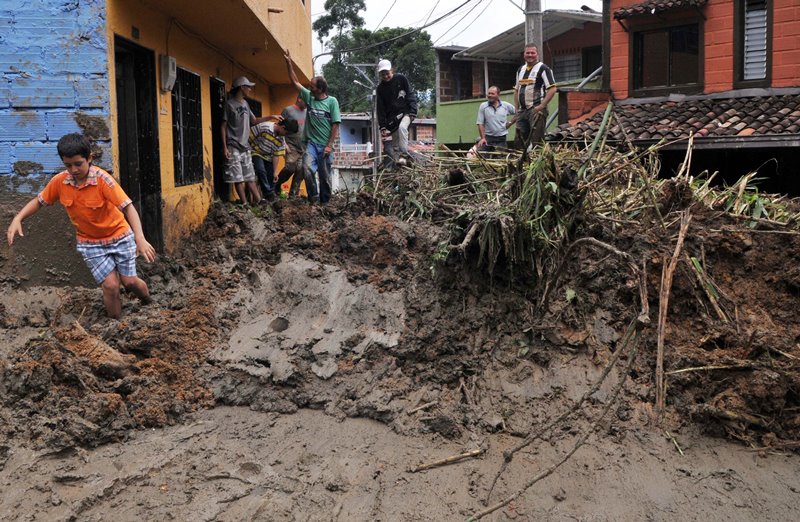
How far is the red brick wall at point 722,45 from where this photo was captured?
13.3 m

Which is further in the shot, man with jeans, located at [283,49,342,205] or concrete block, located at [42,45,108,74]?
man with jeans, located at [283,49,342,205]

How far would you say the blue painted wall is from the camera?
→ 5.98 m

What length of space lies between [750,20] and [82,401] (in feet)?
44.4

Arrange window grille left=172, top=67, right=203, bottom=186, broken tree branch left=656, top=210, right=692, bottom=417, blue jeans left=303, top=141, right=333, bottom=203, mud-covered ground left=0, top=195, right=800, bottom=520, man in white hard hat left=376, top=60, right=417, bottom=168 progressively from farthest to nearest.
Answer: man in white hard hat left=376, top=60, right=417, bottom=168
blue jeans left=303, top=141, right=333, bottom=203
window grille left=172, top=67, right=203, bottom=186
broken tree branch left=656, top=210, right=692, bottom=417
mud-covered ground left=0, top=195, right=800, bottom=520

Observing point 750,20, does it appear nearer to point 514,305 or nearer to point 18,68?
point 514,305

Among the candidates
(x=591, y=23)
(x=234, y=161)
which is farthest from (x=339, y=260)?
(x=591, y=23)

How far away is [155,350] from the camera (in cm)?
512

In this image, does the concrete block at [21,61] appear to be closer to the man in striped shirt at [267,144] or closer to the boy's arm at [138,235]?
the boy's arm at [138,235]

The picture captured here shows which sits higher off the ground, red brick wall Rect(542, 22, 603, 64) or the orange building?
red brick wall Rect(542, 22, 603, 64)

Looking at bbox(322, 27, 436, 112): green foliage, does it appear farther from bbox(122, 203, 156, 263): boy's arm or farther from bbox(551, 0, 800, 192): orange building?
bbox(122, 203, 156, 263): boy's arm

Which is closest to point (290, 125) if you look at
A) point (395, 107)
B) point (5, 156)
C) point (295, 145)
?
point (295, 145)

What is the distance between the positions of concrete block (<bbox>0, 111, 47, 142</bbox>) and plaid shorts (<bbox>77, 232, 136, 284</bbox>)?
1.20 m

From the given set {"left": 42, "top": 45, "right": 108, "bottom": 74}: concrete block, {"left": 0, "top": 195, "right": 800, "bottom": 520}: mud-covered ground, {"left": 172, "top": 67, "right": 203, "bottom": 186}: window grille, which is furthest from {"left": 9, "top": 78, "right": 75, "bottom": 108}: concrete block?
{"left": 172, "top": 67, "right": 203, "bottom": 186}: window grille

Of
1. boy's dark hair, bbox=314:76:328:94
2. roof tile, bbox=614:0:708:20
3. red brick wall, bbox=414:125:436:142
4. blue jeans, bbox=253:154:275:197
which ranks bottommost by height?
blue jeans, bbox=253:154:275:197
